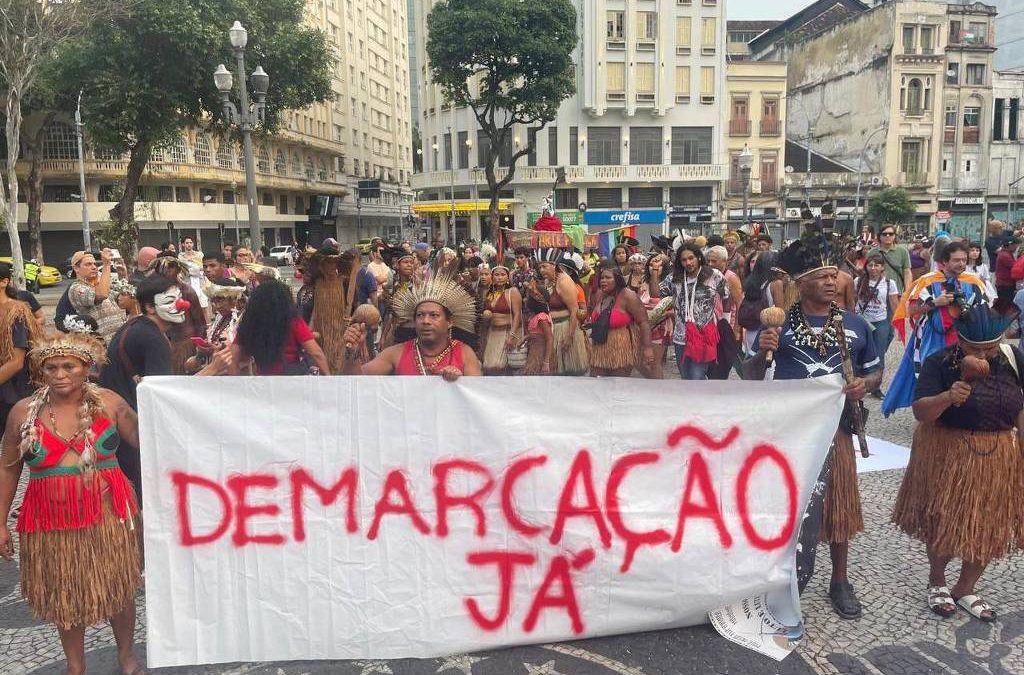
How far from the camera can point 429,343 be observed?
3.68 meters

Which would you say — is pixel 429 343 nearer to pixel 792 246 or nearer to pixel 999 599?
pixel 792 246

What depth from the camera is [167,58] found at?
25.1m

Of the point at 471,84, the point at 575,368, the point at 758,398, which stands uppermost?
the point at 471,84

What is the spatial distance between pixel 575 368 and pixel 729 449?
3.93 m

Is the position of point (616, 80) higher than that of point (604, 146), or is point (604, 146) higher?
point (616, 80)

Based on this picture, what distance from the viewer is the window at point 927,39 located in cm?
4900

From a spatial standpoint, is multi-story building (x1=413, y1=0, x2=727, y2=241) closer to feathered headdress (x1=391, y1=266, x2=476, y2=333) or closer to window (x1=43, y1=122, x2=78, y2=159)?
window (x1=43, y1=122, x2=78, y2=159)

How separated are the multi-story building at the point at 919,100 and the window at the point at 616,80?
18.5 meters

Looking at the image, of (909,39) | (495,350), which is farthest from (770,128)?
(495,350)

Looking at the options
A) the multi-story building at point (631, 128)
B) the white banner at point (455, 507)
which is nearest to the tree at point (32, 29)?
the white banner at point (455, 507)

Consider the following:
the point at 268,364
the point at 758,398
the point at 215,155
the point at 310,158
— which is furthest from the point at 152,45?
the point at 310,158

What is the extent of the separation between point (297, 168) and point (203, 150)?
421 inches

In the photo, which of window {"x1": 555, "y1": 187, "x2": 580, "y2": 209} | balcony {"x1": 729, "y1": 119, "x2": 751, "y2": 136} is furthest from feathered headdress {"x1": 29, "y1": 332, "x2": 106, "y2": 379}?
balcony {"x1": 729, "y1": 119, "x2": 751, "y2": 136}

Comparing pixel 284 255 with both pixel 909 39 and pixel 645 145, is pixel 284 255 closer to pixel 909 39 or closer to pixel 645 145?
pixel 645 145
